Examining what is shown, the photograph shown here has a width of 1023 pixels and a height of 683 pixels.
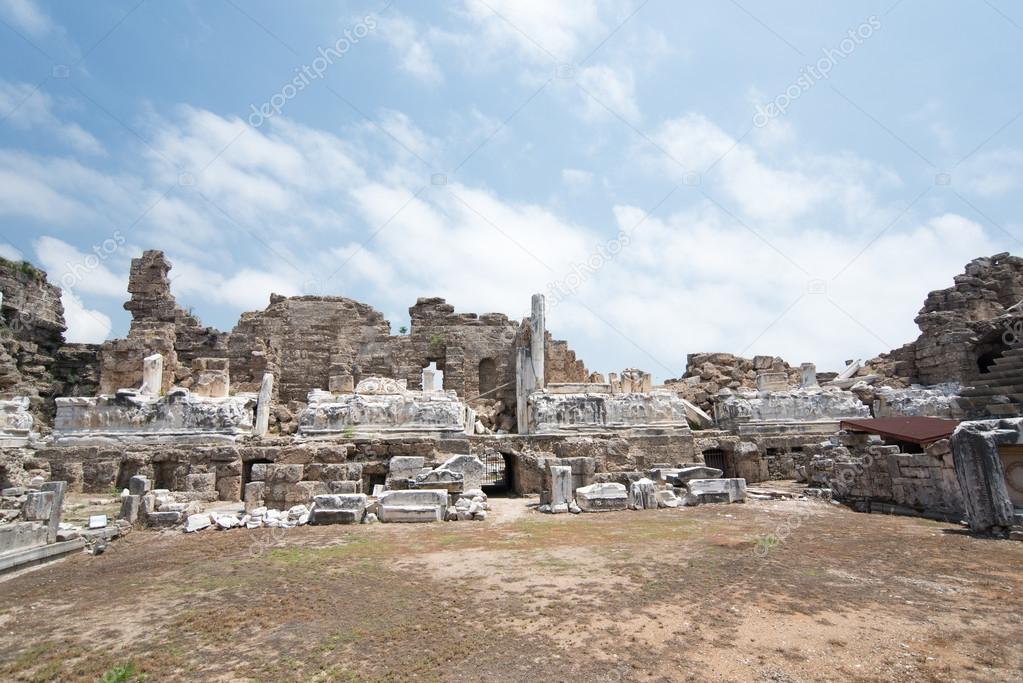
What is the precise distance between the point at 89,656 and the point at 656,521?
6.84 metres

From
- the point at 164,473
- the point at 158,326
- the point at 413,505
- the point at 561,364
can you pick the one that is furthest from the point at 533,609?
the point at 158,326

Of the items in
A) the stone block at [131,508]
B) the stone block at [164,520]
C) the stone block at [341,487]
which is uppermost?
the stone block at [341,487]

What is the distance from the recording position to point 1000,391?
45.4 feet

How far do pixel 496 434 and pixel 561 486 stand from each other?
3579 millimetres

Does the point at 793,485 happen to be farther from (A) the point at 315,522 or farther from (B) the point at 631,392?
(A) the point at 315,522

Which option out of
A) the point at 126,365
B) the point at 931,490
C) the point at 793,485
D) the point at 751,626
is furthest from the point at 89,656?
the point at 126,365

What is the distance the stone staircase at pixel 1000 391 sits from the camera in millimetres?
13188

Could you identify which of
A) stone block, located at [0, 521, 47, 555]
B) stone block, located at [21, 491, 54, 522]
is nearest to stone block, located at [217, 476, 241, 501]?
stone block, located at [21, 491, 54, 522]

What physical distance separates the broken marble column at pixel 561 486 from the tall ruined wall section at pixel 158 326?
1562 cm

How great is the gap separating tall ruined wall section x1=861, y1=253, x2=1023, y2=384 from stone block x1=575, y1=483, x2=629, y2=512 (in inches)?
551

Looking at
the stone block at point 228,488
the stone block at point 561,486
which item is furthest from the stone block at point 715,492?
the stone block at point 228,488

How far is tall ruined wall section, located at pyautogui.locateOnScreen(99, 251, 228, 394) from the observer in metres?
20.2

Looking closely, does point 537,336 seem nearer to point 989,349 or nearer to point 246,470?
point 246,470

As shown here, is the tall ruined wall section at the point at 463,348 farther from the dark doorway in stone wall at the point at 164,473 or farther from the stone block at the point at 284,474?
the stone block at the point at 284,474
